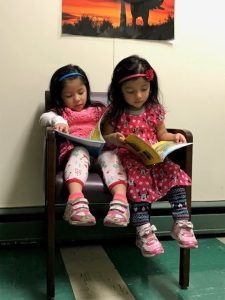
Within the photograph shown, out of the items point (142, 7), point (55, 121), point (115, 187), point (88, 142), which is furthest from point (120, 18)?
point (115, 187)

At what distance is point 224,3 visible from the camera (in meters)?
2.05

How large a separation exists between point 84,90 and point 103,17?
1.46 feet

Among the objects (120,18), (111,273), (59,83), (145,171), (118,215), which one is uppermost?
(120,18)

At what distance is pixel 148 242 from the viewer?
135 centimetres

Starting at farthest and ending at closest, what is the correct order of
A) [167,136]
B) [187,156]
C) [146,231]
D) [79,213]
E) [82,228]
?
1. [82,228]
2. [167,136]
3. [187,156]
4. [146,231]
5. [79,213]

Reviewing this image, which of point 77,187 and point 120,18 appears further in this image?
point 120,18

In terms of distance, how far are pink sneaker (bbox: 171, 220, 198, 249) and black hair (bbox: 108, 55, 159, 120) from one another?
0.48 metres

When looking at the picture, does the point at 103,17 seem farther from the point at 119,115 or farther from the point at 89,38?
the point at 119,115

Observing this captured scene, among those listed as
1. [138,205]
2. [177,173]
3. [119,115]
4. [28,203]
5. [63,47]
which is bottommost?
[28,203]

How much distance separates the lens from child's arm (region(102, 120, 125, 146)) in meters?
1.44

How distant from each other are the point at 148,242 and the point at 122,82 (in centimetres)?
60

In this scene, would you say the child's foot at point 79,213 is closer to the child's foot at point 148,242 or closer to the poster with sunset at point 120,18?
the child's foot at point 148,242

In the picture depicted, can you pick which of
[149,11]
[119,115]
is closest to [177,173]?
[119,115]

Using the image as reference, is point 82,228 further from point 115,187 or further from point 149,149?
point 149,149
